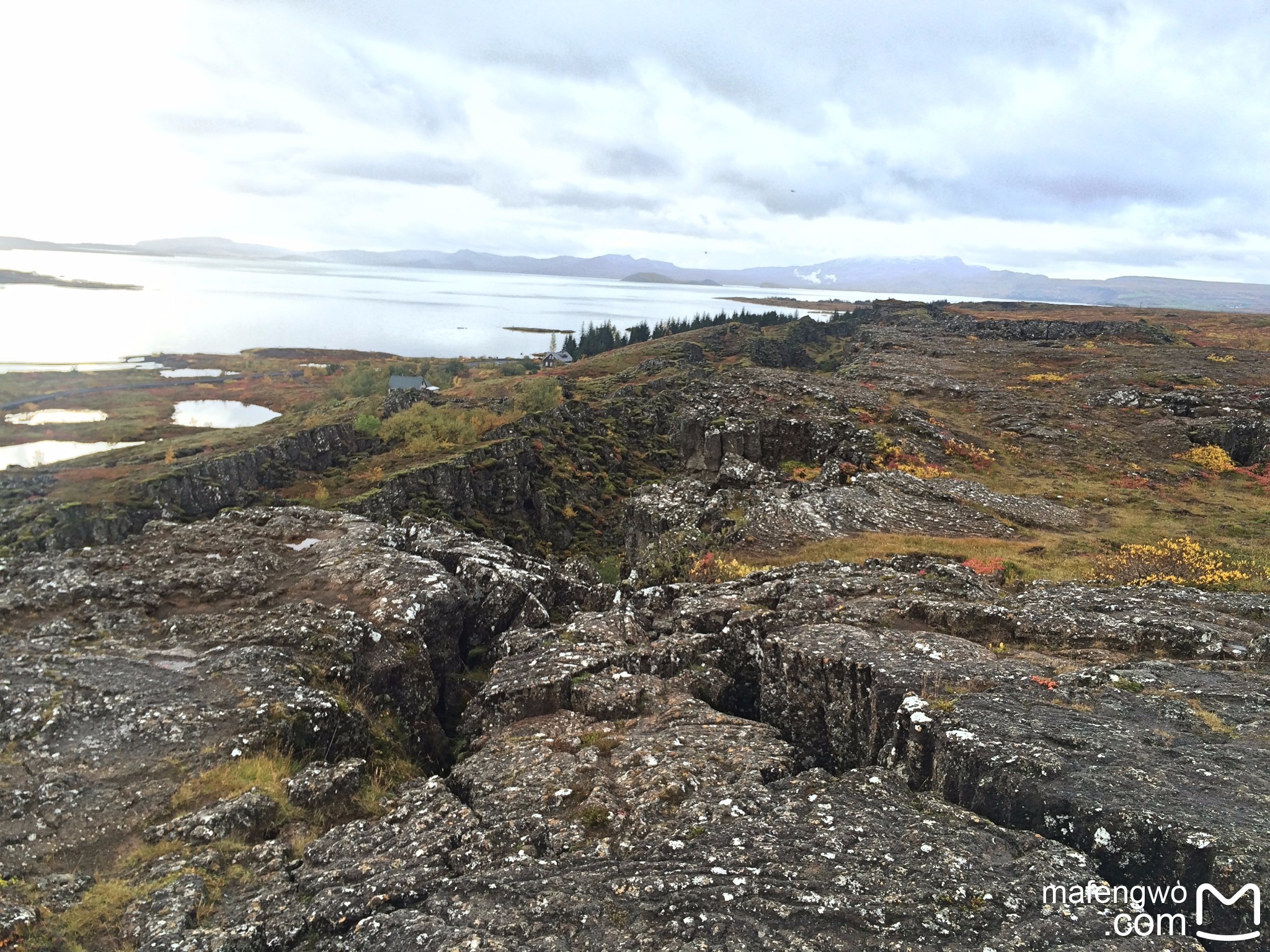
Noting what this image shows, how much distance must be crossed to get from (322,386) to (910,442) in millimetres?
87541

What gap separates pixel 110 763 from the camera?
1046 cm

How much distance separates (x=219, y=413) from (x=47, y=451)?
27.7 meters

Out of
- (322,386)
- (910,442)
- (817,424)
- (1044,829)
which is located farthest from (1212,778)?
(322,386)

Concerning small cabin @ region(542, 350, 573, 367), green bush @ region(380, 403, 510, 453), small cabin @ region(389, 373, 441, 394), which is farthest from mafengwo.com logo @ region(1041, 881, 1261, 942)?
small cabin @ region(542, 350, 573, 367)

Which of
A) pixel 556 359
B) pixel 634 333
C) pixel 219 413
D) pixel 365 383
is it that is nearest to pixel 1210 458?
pixel 365 383

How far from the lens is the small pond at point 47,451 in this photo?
50241 millimetres

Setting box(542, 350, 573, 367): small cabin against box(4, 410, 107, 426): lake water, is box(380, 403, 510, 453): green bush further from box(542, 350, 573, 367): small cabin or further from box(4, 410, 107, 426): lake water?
box(542, 350, 573, 367): small cabin

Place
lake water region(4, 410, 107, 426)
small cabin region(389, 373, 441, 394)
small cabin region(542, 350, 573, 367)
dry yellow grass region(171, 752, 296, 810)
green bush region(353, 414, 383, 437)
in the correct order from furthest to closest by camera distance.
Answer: small cabin region(542, 350, 573, 367) < small cabin region(389, 373, 441, 394) < lake water region(4, 410, 107, 426) < green bush region(353, 414, 383, 437) < dry yellow grass region(171, 752, 296, 810)

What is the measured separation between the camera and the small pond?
1978 inches

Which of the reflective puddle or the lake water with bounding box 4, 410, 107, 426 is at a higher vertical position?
the reflective puddle

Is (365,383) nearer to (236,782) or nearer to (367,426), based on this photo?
(367,426)

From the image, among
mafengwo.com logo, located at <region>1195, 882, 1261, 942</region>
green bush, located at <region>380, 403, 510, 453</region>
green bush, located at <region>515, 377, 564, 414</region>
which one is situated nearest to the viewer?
mafengwo.com logo, located at <region>1195, 882, 1261, 942</region>

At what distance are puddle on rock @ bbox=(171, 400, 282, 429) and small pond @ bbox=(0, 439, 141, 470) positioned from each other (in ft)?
39.0

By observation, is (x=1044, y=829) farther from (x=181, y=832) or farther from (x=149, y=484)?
(x=149, y=484)
